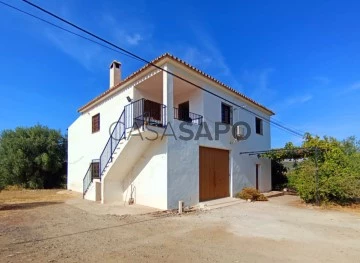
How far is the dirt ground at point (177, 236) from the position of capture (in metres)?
5.45

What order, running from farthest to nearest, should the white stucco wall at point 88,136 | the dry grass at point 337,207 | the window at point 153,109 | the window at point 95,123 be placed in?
the window at point 95,123 → the white stucco wall at point 88,136 → the window at point 153,109 → the dry grass at point 337,207

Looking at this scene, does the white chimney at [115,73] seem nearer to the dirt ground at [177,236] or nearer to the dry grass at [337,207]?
the dirt ground at [177,236]

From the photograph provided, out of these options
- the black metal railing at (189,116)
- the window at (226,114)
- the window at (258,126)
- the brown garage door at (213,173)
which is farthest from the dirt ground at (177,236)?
the window at (258,126)

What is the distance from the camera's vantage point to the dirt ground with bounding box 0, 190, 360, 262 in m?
5.45

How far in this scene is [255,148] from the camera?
17750 millimetres

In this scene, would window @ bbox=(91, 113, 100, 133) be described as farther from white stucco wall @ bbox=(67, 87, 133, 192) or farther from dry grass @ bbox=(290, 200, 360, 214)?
dry grass @ bbox=(290, 200, 360, 214)

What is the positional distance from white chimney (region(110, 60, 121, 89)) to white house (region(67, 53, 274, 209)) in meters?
0.06

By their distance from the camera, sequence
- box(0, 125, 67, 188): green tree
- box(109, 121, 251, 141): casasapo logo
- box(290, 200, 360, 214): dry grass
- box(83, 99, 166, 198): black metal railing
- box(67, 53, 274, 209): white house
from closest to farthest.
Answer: box(109, 121, 251, 141): casasapo logo
box(67, 53, 274, 209): white house
box(290, 200, 360, 214): dry grass
box(83, 99, 166, 198): black metal railing
box(0, 125, 67, 188): green tree

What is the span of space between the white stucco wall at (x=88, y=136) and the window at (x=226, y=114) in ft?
16.8

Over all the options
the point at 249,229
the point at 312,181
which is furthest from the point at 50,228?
the point at 312,181

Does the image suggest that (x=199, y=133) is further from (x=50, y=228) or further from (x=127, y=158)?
(x=50, y=228)

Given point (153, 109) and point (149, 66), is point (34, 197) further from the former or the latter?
point (149, 66)

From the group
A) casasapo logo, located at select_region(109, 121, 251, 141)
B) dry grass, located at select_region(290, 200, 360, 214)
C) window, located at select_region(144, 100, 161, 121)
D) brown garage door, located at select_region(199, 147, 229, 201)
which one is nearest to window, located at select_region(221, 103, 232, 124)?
casasapo logo, located at select_region(109, 121, 251, 141)

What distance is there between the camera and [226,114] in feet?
50.3
